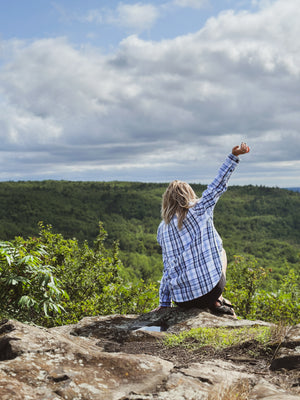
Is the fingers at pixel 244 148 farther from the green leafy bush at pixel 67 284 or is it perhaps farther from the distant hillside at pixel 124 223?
the distant hillside at pixel 124 223

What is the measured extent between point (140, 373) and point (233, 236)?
521ft

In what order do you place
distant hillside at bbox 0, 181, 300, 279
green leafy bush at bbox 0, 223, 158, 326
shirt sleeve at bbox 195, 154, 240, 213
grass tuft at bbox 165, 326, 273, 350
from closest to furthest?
grass tuft at bbox 165, 326, 273, 350, green leafy bush at bbox 0, 223, 158, 326, shirt sleeve at bbox 195, 154, 240, 213, distant hillside at bbox 0, 181, 300, 279

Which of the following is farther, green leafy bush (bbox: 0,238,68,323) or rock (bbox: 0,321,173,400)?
green leafy bush (bbox: 0,238,68,323)

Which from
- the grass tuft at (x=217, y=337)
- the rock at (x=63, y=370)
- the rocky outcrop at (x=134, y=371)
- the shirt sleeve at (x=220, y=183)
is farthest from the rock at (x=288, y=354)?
→ the shirt sleeve at (x=220, y=183)

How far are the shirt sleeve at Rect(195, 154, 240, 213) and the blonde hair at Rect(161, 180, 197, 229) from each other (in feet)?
0.92

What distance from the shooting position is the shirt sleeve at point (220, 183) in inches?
213

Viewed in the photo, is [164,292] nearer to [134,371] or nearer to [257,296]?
[134,371]

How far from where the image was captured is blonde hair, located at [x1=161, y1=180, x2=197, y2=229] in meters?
5.71

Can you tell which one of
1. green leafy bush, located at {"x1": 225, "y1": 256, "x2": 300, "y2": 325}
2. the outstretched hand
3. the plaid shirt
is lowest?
green leafy bush, located at {"x1": 225, "y1": 256, "x2": 300, "y2": 325}

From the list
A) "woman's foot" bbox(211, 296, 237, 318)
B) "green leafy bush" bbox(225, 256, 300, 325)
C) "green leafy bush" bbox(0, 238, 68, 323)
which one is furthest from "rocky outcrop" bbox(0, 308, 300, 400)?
"green leafy bush" bbox(225, 256, 300, 325)

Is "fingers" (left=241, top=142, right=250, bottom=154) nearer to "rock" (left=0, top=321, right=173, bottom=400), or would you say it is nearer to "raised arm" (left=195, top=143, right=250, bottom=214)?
"raised arm" (left=195, top=143, right=250, bottom=214)

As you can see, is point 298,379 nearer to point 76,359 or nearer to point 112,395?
point 112,395

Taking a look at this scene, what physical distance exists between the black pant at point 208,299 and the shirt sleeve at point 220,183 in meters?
1.25

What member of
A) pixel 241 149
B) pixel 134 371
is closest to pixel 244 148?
pixel 241 149
